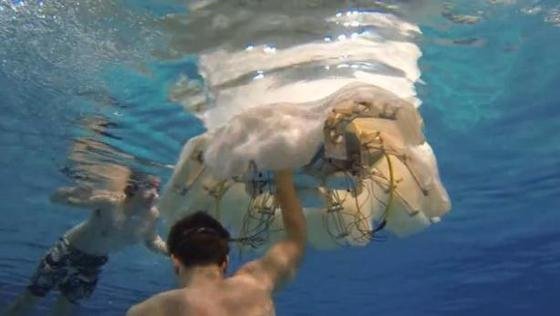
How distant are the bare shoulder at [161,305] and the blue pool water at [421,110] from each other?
4.86m

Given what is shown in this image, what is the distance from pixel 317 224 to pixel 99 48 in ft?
17.1

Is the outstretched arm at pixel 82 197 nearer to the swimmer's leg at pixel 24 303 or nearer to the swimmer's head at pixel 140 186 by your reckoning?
the swimmer's head at pixel 140 186

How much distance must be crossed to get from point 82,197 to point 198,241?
1492 centimetres

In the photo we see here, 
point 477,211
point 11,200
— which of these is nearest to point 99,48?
point 11,200

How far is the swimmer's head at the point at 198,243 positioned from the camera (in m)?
5.34

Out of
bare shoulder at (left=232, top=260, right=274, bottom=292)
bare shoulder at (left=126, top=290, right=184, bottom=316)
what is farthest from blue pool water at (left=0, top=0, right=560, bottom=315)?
bare shoulder at (left=126, top=290, right=184, bottom=316)

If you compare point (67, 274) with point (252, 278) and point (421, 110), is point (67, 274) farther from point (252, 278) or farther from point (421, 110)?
point (252, 278)

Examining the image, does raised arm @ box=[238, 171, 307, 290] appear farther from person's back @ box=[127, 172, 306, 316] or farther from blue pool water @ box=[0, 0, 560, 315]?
blue pool water @ box=[0, 0, 560, 315]

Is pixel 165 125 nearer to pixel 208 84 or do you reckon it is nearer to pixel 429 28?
pixel 208 84

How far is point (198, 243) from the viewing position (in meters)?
5.35

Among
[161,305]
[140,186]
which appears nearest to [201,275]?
[161,305]

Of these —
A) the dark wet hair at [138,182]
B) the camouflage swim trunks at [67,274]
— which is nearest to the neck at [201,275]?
the camouflage swim trunks at [67,274]

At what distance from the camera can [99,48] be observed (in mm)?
10055

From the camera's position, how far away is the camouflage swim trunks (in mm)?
14047
